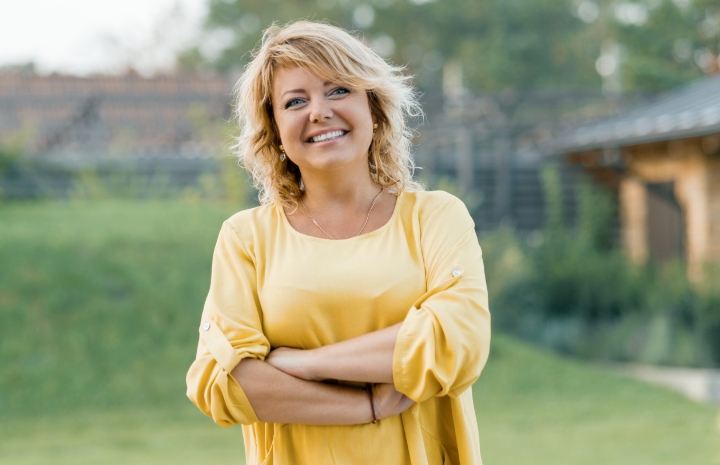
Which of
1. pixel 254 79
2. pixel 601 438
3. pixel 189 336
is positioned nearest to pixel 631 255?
pixel 601 438

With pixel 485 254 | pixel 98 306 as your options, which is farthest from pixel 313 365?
pixel 485 254

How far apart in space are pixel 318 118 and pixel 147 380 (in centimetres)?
632

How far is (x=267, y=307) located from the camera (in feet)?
6.87

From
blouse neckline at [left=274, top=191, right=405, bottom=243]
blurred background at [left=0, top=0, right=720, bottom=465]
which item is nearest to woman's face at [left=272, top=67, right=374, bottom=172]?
blouse neckline at [left=274, top=191, right=405, bottom=243]

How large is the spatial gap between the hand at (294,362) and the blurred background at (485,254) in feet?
13.0

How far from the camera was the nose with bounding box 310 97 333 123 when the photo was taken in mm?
2074

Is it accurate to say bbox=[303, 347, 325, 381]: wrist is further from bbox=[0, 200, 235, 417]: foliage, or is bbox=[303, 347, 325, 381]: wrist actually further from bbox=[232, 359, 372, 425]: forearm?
bbox=[0, 200, 235, 417]: foliage

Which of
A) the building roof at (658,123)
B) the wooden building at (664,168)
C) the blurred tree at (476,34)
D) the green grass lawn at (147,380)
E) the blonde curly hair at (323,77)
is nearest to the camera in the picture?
the blonde curly hair at (323,77)

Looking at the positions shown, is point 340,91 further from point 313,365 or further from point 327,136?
point 313,365

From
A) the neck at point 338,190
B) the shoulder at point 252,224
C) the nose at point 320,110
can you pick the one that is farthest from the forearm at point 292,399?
the nose at point 320,110

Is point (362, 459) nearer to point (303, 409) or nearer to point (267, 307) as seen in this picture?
point (303, 409)

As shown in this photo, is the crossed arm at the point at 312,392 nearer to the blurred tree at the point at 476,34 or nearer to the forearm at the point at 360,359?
the forearm at the point at 360,359

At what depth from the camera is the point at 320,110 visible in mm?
2074

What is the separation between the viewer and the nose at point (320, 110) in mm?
2074
